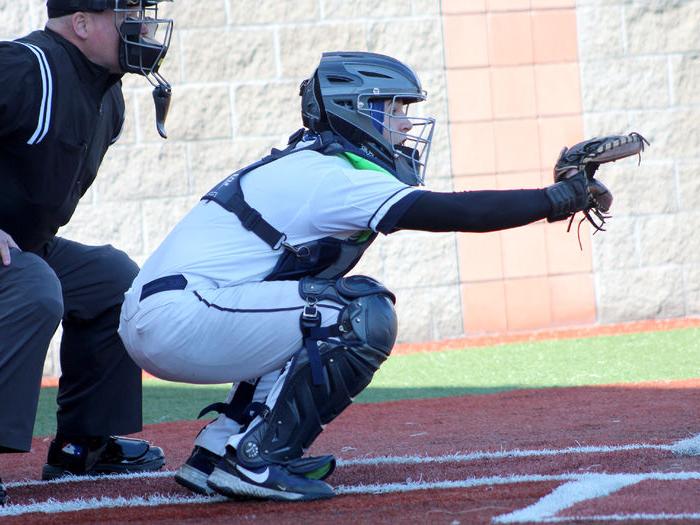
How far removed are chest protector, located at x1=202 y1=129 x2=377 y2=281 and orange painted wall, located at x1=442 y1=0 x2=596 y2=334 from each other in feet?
17.2

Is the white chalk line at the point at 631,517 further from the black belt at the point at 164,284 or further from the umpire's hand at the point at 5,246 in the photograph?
the umpire's hand at the point at 5,246

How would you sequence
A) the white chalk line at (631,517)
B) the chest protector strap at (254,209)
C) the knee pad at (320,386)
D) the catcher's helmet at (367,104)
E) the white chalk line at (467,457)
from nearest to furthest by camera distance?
the white chalk line at (631,517) < the knee pad at (320,386) < the chest protector strap at (254,209) < the catcher's helmet at (367,104) < the white chalk line at (467,457)

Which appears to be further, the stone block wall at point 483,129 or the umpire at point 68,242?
the stone block wall at point 483,129

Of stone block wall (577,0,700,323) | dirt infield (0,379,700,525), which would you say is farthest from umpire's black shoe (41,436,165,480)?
stone block wall (577,0,700,323)

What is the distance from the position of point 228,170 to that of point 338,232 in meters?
5.31

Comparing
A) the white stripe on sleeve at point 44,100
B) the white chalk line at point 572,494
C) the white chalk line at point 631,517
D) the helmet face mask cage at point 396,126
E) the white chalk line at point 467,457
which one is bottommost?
the white chalk line at point 467,457

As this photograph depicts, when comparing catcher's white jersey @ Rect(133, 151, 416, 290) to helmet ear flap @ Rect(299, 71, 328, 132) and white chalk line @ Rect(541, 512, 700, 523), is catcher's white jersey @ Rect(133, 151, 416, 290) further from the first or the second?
white chalk line @ Rect(541, 512, 700, 523)

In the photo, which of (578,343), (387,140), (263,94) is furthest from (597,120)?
(387,140)

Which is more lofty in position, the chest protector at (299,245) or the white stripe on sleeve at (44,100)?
the white stripe on sleeve at (44,100)

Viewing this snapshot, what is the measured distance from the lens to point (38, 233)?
4.45 meters

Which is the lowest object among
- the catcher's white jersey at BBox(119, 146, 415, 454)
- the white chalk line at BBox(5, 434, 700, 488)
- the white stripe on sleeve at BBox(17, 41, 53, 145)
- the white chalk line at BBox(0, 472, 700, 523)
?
the white chalk line at BBox(5, 434, 700, 488)

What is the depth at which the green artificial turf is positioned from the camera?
6.88 metres

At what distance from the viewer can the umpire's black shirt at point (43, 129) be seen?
13.8 feet

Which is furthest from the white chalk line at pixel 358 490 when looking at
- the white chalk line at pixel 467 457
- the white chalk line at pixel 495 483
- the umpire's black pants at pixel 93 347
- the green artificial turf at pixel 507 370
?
the green artificial turf at pixel 507 370
